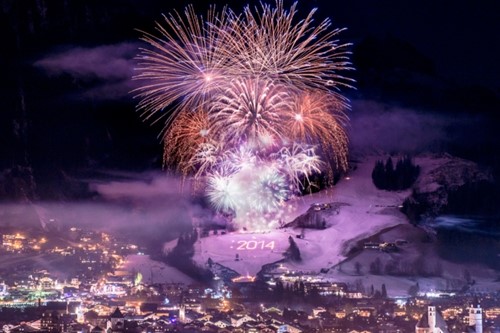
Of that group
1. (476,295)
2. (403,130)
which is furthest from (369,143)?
(476,295)

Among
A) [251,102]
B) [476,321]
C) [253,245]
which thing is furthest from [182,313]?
[476,321]

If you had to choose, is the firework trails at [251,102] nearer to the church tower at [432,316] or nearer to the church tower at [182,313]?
the church tower at [182,313]

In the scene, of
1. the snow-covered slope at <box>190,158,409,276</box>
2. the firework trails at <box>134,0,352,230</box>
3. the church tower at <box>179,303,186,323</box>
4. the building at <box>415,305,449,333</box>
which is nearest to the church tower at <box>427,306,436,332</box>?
the building at <box>415,305,449,333</box>

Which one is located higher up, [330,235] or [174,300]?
[330,235]

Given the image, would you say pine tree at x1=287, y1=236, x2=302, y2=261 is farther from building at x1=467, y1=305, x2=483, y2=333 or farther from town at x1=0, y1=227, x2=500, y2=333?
building at x1=467, y1=305, x2=483, y2=333

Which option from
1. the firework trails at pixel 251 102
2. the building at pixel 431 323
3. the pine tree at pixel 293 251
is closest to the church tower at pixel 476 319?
the building at pixel 431 323

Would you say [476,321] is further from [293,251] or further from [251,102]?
[251,102]
